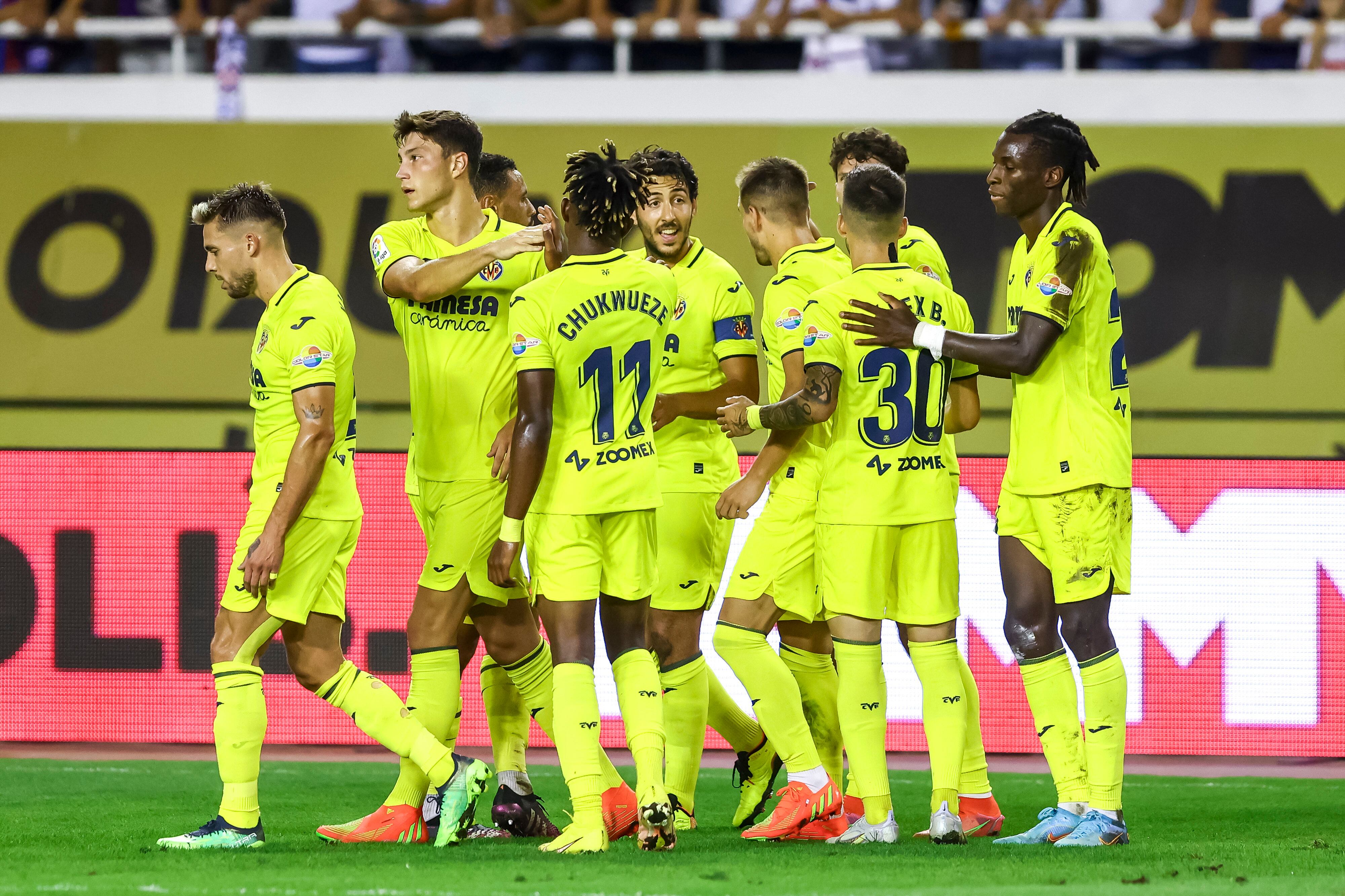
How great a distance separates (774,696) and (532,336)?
1.55 metres

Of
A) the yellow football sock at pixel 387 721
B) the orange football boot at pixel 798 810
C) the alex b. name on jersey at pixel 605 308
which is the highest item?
the alex b. name on jersey at pixel 605 308

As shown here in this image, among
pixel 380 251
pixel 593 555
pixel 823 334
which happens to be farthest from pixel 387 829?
pixel 823 334

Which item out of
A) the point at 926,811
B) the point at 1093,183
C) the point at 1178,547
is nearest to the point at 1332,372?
the point at 1093,183

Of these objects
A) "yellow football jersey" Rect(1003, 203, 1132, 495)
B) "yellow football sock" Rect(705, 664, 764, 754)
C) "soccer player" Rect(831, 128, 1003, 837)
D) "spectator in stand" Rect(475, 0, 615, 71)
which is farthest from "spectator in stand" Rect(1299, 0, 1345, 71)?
"yellow football sock" Rect(705, 664, 764, 754)

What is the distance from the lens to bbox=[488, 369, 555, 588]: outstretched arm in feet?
14.8

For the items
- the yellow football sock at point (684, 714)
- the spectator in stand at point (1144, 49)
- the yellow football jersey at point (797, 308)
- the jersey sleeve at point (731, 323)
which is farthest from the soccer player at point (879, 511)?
the spectator in stand at point (1144, 49)

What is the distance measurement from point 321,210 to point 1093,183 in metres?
6.70

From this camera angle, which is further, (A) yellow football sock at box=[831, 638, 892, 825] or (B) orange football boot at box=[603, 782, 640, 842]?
(B) orange football boot at box=[603, 782, 640, 842]

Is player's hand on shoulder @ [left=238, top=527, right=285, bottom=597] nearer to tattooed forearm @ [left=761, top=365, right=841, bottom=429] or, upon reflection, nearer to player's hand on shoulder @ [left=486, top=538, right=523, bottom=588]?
player's hand on shoulder @ [left=486, top=538, right=523, bottom=588]

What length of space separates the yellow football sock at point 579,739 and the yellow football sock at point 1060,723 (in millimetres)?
1443

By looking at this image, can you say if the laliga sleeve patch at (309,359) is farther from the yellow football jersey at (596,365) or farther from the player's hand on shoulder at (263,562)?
the yellow football jersey at (596,365)

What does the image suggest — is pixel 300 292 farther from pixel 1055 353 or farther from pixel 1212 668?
pixel 1212 668

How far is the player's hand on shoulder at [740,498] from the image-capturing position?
4.99 metres

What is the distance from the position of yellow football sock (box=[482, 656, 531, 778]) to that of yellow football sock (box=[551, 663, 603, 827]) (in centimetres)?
89
